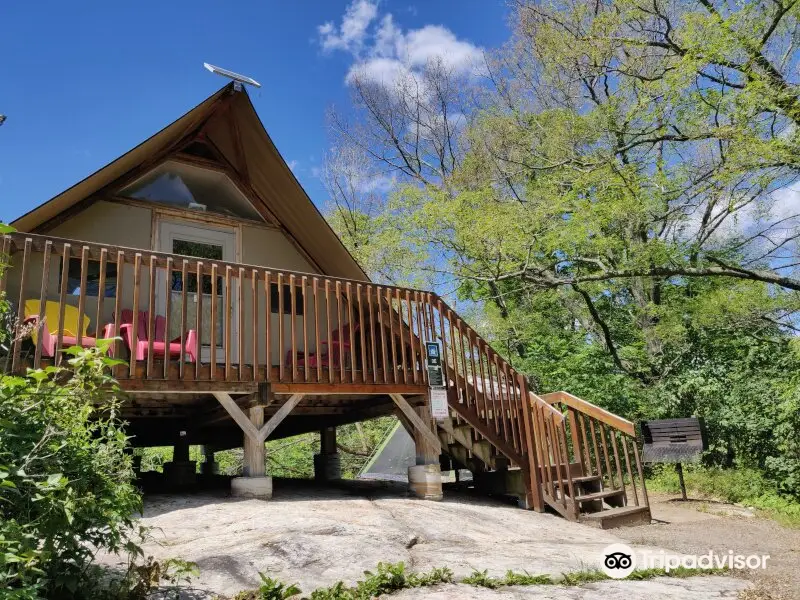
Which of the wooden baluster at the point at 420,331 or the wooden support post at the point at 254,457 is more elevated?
the wooden baluster at the point at 420,331

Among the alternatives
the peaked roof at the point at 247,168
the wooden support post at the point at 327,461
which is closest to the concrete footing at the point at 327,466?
the wooden support post at the point at 327,461

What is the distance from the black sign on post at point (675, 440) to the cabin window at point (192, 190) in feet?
24.0

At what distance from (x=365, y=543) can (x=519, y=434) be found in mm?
3831

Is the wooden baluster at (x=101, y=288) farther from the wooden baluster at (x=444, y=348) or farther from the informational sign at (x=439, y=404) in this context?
the wooden baluster at (x=444, y=348)

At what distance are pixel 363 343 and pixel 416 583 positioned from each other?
3.70 metres

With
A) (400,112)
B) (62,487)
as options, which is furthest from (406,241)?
(62,487)

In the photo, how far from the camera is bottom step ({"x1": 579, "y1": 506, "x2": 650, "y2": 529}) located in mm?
7205

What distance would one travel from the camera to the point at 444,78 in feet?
75.8

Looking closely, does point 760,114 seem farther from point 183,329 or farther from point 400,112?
point 400,112

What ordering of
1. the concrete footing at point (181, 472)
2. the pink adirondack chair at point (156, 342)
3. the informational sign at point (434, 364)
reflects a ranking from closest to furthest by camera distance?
the pink adirondack chair at point (156, 342) < the informational sign at point (434, 364) < the concrete footing at point (181, 472)

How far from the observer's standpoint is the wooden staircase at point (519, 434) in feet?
24.7

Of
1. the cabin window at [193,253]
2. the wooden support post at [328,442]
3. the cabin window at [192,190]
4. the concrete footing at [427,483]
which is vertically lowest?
the concrete footing at [427,483]

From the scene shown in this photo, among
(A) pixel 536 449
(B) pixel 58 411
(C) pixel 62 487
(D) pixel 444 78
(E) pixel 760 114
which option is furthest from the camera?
(D) pixel 444 78

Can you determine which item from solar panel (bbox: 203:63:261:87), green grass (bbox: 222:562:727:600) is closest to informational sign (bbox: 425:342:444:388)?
green grass (bbox: 222:562:727:600)
